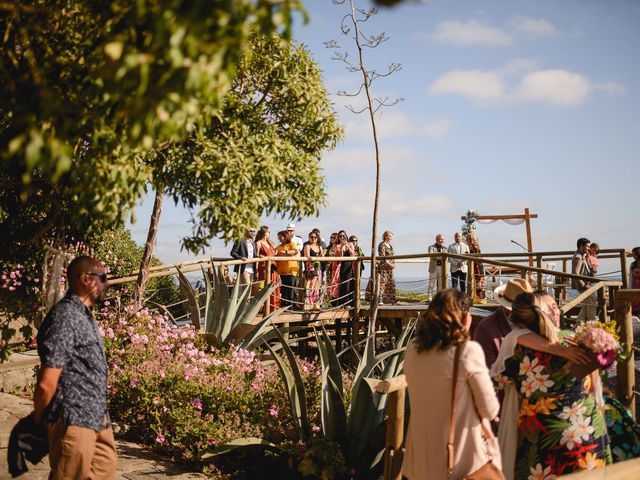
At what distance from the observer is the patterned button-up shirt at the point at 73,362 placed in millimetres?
3520

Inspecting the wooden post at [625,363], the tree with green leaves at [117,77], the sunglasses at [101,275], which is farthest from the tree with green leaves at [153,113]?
the wooden post at [625,363]

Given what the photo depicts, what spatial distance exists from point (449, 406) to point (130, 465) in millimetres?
3537

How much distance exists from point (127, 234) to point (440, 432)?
13571mm

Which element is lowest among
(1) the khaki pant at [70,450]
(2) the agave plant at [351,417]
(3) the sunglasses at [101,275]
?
(2) the agave plant at [351,417]

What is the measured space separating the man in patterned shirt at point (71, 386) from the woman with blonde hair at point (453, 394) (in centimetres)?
181

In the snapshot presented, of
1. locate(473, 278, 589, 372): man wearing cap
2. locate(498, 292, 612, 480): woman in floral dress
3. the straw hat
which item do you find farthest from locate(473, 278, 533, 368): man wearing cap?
locate(498, 292, 612, 480): woman in floral dress

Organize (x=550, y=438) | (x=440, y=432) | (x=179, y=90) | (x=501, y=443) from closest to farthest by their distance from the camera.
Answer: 1. (x=179, y=90)
2. (x=440, y=432)
3. (x=550, y=438)
4. (x=501, y=443)

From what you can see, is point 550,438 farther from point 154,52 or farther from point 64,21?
point 64,21

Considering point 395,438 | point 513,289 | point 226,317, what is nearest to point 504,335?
point 513,289

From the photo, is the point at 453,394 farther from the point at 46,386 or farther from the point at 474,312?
the point at 474,312

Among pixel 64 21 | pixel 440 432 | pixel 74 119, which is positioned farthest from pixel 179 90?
pixel 440 432

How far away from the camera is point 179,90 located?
218 cm

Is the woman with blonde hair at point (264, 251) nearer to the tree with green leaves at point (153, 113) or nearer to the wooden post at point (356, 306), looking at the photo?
the wooden post at point (356, 306)

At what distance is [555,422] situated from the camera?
4.20m
